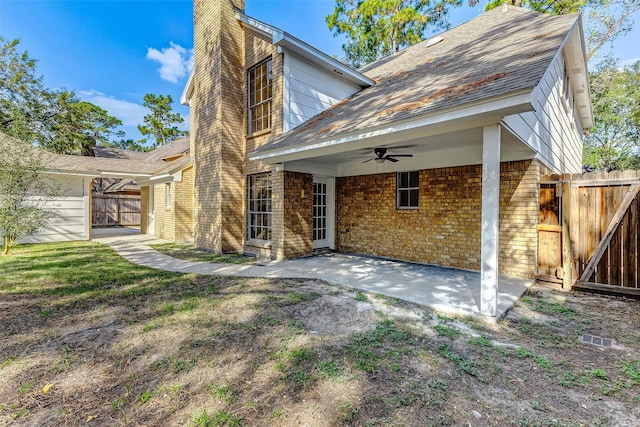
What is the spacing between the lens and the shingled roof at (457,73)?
164 inches

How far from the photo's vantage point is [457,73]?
18.8 feet

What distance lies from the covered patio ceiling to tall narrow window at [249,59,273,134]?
2.08 m

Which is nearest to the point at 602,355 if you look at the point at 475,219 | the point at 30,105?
the point at 475,219

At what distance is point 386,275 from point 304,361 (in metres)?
3.70

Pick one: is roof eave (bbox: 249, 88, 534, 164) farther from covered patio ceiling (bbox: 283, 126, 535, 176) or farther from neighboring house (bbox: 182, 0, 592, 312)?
covered patio ceiling (bbox: 283, 126, 535, 176)

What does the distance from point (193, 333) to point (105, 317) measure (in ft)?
4.73

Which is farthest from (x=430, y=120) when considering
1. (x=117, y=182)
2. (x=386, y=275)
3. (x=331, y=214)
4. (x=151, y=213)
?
(x=117, y=182)

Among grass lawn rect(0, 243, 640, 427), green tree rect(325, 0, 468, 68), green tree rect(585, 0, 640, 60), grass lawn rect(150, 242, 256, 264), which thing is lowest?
grass lawn rect(0, 243, 640, 427)

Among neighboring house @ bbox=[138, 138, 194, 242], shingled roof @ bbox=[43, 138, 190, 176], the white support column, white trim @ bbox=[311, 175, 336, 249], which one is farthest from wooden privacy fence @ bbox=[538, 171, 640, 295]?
shingled roof @ bbox=[43, 138, 190, 176]

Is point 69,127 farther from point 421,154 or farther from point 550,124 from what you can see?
point 550,124

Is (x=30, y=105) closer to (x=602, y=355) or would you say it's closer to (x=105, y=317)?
(x=105, y=317)

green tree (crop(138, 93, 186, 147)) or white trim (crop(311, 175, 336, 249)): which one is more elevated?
green tree (crop(138, 93, 186, 147))

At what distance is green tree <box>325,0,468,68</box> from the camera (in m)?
16.7

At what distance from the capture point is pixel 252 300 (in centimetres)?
455
